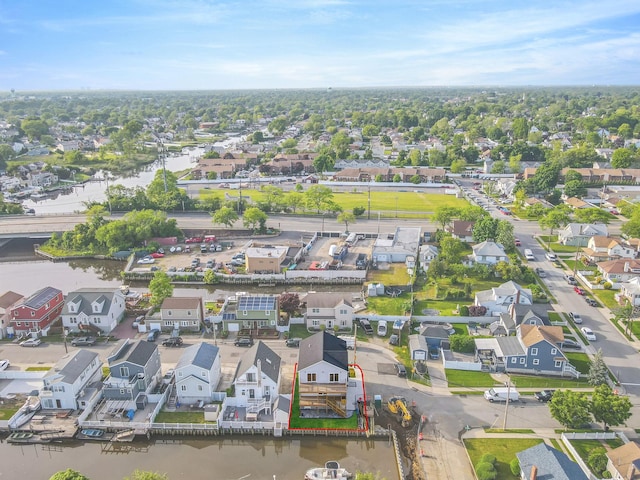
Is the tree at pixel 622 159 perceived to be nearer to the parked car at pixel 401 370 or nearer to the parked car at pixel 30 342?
the parked car at pixel 401 370

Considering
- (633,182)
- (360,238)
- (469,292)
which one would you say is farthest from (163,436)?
(633,182)

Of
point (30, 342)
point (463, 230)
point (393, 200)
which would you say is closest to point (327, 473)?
point (30, 342)

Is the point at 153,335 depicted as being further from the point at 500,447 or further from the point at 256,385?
the point at 500,447

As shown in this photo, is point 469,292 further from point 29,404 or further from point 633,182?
point 633,182

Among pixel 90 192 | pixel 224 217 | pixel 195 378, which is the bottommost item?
pixel 90 192

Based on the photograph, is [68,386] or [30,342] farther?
[30,342]
